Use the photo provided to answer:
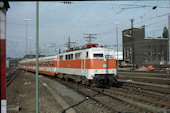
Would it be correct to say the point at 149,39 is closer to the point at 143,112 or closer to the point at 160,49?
the point at 160,49

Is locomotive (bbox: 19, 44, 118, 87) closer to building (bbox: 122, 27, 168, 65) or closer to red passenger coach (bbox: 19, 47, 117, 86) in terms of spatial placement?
red passenger coach (bbox: 19, 47, 117, 86)

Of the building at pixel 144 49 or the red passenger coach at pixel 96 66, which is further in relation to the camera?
the building at pixel 144 49

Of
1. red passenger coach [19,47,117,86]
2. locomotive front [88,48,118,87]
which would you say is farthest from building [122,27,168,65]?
locomotive front [88,48,118,87]

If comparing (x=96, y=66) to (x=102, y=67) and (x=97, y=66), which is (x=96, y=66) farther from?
(x=102, y=67)

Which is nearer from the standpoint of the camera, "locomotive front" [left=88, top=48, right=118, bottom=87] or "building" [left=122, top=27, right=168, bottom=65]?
"locomotive front" [left=88, top=48, right=118, bottom=87]

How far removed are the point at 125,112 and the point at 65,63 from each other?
1454 centimetres

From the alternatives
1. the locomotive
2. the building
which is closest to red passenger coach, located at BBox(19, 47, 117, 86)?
the locomotive

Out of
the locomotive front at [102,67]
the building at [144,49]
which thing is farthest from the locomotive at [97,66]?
the building at [144,49]

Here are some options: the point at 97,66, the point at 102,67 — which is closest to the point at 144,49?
the point at 102,67

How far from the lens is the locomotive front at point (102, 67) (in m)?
16.3

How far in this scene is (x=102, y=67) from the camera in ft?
54.4

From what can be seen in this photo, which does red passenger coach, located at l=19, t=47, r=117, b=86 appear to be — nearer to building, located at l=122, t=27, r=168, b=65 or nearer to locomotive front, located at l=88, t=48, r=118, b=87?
locomotive front, located at l=88, t=48, r=118, b=87

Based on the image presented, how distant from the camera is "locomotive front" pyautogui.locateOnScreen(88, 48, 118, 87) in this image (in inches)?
641

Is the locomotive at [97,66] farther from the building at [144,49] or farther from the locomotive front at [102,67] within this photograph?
the building at [144,49]
